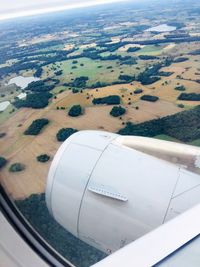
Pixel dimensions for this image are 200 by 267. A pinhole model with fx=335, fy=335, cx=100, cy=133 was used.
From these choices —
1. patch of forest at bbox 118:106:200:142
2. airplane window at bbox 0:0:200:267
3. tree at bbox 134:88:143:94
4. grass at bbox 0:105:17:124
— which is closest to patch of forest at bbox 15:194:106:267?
airplane window at bbox 0:0:200:267

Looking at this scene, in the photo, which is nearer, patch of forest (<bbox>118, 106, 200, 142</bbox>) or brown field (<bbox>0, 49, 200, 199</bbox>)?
brown field (<bbox>0, 49, 200, 199</bbox>)

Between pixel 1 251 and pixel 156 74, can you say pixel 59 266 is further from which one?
pixel 156 74

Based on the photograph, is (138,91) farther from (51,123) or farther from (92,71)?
(51,123)

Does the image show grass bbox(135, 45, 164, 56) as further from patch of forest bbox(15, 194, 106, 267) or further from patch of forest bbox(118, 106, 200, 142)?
patch of forest bbox(15, 194, 106, 267)


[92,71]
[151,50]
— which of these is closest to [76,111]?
[92,71]

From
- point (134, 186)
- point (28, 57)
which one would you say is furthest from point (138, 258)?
point (28, 57)

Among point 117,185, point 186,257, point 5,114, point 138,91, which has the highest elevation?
point 186,257
